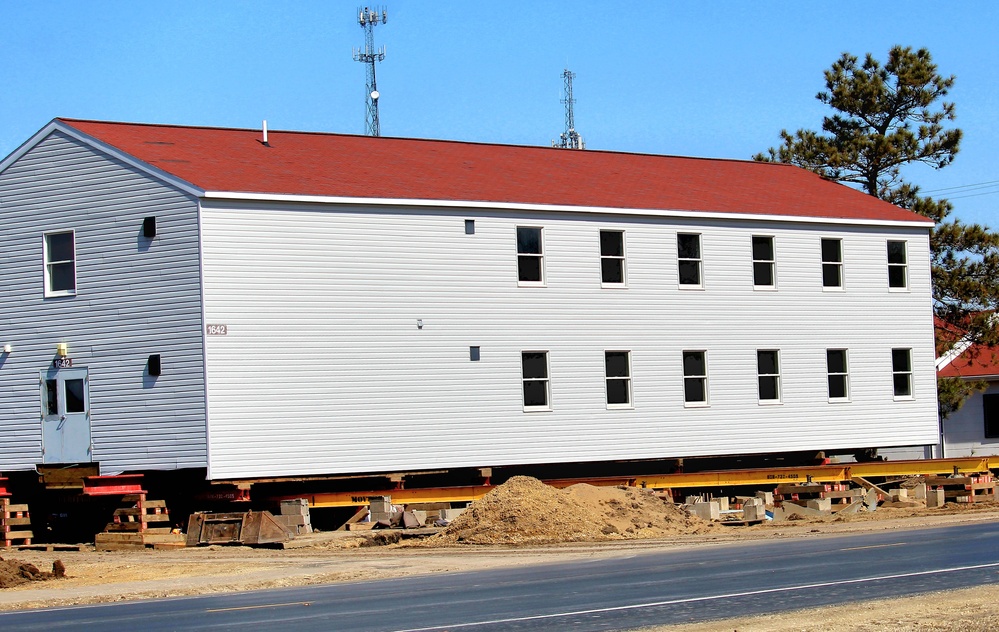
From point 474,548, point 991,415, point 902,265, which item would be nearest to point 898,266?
point 902,265

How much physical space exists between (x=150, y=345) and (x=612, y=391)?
11.2m

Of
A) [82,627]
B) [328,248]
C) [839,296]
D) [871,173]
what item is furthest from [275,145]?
[871,173]

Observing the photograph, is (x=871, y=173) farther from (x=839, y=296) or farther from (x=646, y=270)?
(x=646, y=270)

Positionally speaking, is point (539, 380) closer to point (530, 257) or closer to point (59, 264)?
point (530, 257)

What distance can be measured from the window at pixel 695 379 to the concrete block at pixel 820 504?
4.03 meters

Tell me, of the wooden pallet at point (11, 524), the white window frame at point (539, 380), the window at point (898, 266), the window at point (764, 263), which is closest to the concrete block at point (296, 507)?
the wooden pallet at point (11, 524)

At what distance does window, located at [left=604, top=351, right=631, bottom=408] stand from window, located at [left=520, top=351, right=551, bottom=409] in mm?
1743

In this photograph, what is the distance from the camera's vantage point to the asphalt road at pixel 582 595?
514 inches

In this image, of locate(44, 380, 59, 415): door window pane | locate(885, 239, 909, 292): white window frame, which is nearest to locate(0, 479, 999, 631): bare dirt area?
locate(44, 380, 59, 415): door window pane

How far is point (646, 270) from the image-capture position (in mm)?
33000

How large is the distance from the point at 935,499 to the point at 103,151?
68.6ft

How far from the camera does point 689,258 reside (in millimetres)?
33656

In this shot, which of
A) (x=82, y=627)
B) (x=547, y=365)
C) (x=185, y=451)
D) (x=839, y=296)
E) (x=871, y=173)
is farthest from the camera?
(x=871, y=173)

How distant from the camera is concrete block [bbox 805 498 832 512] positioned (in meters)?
30.3
